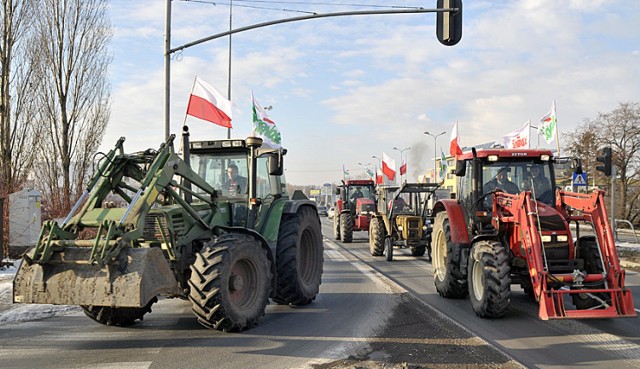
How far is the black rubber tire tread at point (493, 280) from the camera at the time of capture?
7430 millimetres

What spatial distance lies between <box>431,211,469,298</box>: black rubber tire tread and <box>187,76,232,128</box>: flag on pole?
589 centimetres

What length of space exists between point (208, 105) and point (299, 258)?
5620 millimetres

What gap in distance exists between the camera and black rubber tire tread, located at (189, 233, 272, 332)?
6.52 m

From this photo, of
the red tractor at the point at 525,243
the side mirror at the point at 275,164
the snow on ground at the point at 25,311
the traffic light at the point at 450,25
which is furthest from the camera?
the traffic light at the point at 450,25

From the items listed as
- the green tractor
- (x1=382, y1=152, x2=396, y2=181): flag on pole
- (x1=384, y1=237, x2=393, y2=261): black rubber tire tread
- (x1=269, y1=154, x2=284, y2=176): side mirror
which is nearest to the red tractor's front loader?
the green tractor

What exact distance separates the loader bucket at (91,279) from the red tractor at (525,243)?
13.9 ft

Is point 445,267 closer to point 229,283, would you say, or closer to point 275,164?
point 275,164

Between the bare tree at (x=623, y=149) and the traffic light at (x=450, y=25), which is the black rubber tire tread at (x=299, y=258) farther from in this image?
the bare tree at (x=623, y=149)

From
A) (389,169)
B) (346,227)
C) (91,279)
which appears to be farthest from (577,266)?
(389,169)

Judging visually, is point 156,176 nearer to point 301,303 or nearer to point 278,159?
point 278,159

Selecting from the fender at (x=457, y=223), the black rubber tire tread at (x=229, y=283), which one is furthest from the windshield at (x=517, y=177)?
the black rubber tire tread at (x=229, y=283)

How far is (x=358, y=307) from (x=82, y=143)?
581 inches

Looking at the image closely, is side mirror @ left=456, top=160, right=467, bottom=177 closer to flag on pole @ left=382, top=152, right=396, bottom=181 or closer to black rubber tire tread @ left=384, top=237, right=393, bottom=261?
black rubber tire tread @ left=384, top=237, right=393, bottom=261

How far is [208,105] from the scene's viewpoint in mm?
13195
